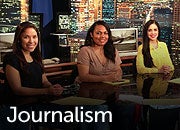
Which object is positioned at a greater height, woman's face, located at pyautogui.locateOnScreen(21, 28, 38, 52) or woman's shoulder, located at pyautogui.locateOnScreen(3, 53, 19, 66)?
woman's face, located at pyautogui.locateOnScreen(21, 28, 38, 52)

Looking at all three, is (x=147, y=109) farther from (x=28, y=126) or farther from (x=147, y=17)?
(x=147, y=17)

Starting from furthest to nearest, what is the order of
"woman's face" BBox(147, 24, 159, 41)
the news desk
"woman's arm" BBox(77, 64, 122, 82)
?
1. "woman's face" BBox(147, 24, 159, 41)
2. "woman's arm" BBox(77, 64, 122, 82)
3. the news desk

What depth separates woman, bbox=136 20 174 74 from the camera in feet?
9.19

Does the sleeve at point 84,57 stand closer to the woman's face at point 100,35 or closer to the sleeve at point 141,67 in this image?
the woman's face at point 100,35

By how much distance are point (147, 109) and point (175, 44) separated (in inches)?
145

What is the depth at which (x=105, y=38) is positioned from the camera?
2521 mm

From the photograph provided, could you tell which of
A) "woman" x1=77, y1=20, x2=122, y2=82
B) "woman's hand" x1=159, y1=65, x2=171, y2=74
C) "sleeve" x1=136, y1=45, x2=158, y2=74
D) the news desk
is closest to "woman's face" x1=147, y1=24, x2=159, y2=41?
"sleeve" x1=136, y1=45, x2=158, y2=74

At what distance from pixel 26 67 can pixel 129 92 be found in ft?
2.00

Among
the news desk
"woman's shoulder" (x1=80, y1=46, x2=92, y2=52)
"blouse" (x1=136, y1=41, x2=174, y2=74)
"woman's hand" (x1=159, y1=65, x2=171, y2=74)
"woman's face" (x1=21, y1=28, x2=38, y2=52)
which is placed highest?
"woman's face" (x1=21, y1=28, x2=38, y2=52)

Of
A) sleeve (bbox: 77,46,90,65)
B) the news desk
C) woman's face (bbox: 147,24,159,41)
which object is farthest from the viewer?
woman's face (bbox: 147,24,159,41)

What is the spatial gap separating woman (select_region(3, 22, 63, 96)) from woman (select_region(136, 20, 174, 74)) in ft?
3.19

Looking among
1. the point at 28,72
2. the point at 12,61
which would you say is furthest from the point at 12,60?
the point at 28,72

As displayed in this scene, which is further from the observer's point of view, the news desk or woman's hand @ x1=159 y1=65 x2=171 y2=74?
woman's hand @ x1=159 y1=65 x2=171 y2=74

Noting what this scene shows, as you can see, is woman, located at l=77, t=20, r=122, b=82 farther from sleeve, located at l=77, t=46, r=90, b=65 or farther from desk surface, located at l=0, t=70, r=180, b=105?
desk surface, located at l=0, t=70, r=180, b=105
